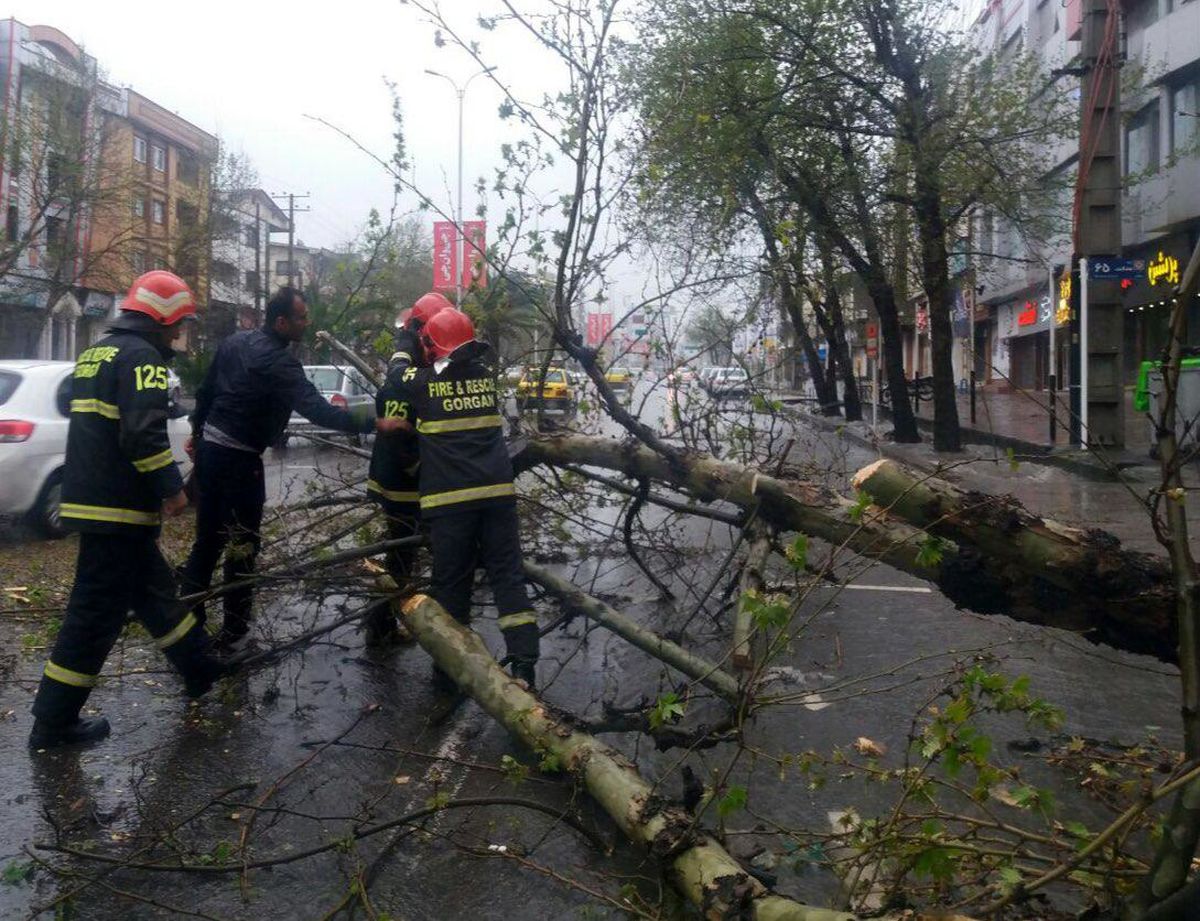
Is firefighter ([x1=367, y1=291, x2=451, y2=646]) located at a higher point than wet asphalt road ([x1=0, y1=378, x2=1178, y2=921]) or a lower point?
higher

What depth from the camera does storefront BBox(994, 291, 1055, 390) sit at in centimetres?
3822

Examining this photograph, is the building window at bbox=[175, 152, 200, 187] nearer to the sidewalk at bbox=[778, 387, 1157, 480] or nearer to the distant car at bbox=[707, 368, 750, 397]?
the sidewalk at bbox=[778, 387, 1157, 480]

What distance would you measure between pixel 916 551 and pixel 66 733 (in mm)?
3502

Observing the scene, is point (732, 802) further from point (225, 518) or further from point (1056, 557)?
point (225, 518)

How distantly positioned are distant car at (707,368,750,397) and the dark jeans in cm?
296

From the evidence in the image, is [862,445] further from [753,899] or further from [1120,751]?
[753,899]

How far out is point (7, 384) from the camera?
9.89 m

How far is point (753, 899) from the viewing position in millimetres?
3062

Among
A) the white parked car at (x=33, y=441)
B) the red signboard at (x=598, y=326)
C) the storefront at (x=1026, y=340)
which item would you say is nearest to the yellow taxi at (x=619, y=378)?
the red signboard at (x=598, y=326)

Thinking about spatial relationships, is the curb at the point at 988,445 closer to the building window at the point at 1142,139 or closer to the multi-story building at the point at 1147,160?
the multi-story building at the point at 1147,160

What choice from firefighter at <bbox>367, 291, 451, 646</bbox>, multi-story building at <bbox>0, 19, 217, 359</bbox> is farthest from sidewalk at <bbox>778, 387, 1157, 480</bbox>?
multi-story building at <bbox>0, 19, 217, 359</bbox>

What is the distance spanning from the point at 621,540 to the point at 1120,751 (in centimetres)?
302

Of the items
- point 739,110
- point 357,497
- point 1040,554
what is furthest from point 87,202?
point 1040,554

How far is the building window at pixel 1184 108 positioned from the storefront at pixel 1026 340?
34.5 ft
